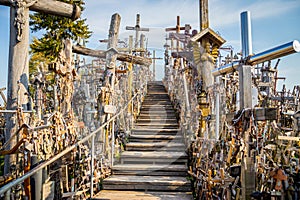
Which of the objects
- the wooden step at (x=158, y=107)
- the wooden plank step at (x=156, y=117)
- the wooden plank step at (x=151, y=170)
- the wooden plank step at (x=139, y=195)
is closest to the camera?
the wooden plank step at (x=139, y=195)

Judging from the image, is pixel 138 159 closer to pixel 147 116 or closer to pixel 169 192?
pixel 169 192

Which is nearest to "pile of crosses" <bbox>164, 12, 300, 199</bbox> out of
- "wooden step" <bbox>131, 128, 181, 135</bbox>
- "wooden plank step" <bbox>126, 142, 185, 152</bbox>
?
"wooden plank step" <bbox>126, 142, 185, 152</bbox>

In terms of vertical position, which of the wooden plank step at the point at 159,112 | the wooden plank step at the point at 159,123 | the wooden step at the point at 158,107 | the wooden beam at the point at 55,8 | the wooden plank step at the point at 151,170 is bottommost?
the wooden plank step at the point at 151,170

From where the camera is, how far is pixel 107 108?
617 cm

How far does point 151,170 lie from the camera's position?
6043mm

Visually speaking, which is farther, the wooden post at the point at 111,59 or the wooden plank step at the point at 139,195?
the wooden post at the point at 111,59

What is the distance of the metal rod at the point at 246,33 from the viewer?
2.47 meters

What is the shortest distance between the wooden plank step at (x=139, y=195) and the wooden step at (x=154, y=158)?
1260mm

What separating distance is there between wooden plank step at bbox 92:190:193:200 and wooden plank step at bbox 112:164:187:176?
2.24ft

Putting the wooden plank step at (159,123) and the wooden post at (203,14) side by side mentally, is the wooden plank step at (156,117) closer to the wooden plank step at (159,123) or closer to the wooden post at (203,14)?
the wooden plank step at (159,123)

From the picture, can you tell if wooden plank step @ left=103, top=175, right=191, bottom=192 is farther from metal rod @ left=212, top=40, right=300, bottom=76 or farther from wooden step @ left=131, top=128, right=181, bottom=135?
metal rod @ left=212, top=40, right=300, bottom=76

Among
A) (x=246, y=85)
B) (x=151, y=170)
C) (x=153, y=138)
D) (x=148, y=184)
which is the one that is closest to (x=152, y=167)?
(x=151, y=170)

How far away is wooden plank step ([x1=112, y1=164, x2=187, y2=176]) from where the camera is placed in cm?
598

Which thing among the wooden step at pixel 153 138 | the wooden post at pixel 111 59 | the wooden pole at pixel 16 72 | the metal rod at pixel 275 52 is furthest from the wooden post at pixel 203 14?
the metal rod at pixel 275 52
